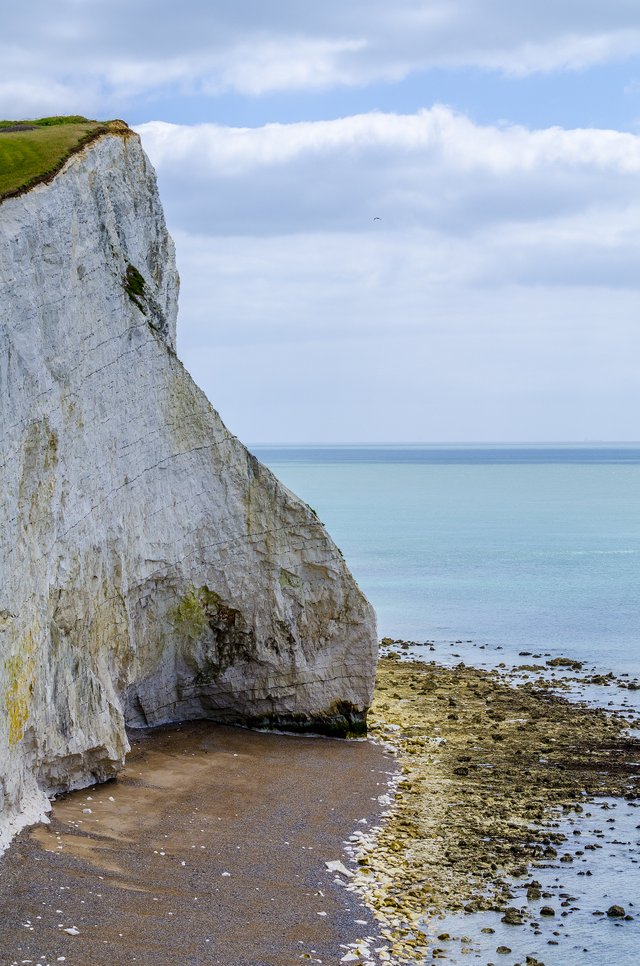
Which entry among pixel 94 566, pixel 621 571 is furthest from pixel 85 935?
pixel 621 571

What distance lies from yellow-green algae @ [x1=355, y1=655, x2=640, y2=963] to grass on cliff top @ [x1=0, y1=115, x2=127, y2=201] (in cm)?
1442

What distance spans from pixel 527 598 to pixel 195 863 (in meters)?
41.4

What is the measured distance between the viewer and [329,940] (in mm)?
16828

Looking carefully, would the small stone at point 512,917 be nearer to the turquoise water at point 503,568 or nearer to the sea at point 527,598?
the sea at point 527,598

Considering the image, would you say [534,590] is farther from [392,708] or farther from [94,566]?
[94,566]

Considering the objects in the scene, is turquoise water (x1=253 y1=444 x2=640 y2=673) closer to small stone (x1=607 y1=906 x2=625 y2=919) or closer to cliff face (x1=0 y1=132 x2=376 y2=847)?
cliff face (x1=0 y1=132 x2=376 y2=847)

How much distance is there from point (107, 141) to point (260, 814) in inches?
587

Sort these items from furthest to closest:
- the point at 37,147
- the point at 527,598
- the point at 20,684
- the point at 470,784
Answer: the point at 527,598 → the point at 470,784 → the point at 37,147 → the point at 20,684

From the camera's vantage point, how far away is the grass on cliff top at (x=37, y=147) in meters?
21.0

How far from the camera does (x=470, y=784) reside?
82.5 feet

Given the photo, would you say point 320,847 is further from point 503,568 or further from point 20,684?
point 503,568

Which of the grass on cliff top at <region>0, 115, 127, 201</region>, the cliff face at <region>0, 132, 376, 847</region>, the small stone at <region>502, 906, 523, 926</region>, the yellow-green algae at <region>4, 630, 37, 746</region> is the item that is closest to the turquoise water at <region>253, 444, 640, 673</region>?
the cliff face at <region>0, 132, 376, 847</region>

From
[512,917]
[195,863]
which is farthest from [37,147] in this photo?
[512,917]

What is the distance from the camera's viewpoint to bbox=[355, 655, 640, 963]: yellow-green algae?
19.0 metres
